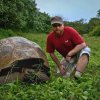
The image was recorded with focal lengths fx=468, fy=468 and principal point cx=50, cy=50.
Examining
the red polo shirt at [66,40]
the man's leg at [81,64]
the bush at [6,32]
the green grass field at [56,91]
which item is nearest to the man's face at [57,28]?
the red polo shirt at [66,40]

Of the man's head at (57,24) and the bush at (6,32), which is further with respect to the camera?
the bush at (6,32)

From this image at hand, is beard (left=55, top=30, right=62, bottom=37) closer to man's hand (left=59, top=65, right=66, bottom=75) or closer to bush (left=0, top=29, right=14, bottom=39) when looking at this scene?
man's hand (left=59, top=65, right=66, bottom=75)

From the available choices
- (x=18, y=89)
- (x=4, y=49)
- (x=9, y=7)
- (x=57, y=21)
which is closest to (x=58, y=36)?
(x=57, y=21)

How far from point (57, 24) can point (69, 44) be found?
38cm

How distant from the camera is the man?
22.4 feet

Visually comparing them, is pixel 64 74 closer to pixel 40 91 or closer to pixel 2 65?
pixel 2 65

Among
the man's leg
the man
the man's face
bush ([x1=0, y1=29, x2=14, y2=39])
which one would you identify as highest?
the man's face

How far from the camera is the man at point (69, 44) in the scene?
22.4 feet

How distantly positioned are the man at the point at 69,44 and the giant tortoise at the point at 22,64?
1.23 ft

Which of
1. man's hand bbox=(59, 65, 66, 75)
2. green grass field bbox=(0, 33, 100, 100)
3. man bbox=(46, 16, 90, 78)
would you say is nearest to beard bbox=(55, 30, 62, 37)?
man bbox=(46, 16, 90, 78)

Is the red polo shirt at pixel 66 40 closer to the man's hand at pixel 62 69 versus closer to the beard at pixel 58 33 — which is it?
the beard at pixel 58 33

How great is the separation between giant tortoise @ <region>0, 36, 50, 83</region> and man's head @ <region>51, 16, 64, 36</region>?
1.35 feet

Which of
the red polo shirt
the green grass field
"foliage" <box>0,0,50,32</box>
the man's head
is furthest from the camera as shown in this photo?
"foliage" <box>0,0,50,32</box>

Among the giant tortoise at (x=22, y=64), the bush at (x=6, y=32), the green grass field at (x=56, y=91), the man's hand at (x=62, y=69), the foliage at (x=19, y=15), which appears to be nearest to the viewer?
the green grass field at (x=56, y=91)
